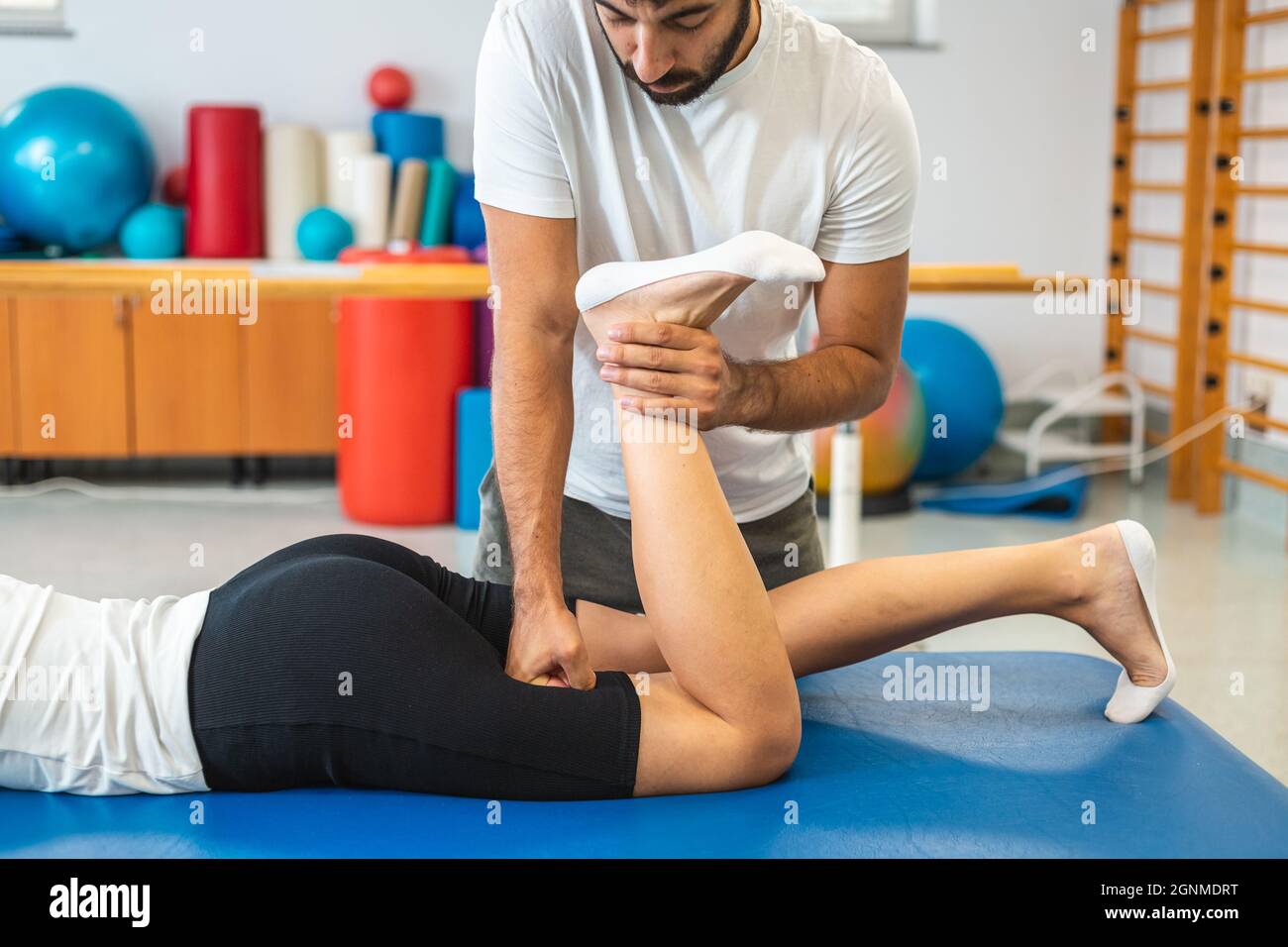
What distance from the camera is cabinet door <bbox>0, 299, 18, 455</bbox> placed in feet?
15.5

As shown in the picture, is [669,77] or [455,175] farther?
[455,175]

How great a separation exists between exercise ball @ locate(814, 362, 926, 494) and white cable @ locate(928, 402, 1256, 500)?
31 centimetres

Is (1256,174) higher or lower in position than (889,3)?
lower

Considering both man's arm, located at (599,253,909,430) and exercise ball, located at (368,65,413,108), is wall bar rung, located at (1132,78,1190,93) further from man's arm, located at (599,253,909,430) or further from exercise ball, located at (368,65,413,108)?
man's arm, located at (599,253,909,430)

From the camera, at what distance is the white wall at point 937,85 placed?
4.96 m

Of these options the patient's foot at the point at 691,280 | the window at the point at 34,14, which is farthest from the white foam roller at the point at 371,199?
the patient's foot at the point at 691,280

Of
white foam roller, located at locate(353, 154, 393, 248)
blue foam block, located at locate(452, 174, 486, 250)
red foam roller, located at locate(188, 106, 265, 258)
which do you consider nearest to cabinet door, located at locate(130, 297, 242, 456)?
red foam roller, located at locate(188, 106, 265, 258)

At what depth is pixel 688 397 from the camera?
1572 millimetres

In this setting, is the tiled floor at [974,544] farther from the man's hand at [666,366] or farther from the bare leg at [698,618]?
the man's hand at [666,366]

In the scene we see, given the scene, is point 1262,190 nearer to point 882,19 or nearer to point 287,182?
point 882,19
